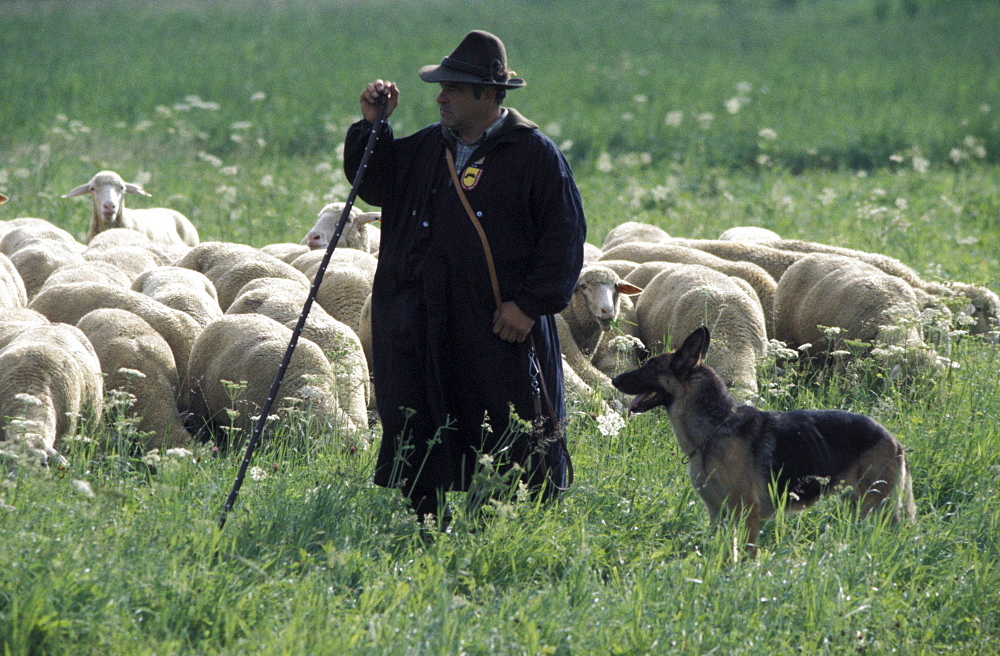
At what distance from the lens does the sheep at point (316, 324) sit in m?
6.31

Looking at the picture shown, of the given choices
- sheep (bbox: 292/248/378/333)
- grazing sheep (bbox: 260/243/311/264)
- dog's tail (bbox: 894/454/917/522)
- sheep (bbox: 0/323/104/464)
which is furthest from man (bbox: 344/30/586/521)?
grazing sheep (bbox: 260/243/311/264)

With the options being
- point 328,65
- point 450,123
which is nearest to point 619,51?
point 328,65

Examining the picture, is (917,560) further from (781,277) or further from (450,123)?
(781,277)

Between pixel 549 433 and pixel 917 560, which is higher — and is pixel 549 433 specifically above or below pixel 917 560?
above

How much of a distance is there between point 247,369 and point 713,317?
3270 millimetres

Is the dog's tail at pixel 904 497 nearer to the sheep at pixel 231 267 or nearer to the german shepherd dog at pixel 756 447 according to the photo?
the german shepherd dog at pixel 756 447

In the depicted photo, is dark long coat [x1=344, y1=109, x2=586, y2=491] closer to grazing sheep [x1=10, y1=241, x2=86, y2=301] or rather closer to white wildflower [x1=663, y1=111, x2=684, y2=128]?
grazing sheep [x1=10, y1=241, x2=86, y2=301]

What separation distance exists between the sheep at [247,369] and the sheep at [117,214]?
4.65 metres

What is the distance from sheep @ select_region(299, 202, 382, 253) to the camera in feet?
32.7

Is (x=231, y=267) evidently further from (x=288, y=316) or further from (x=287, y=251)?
(x=288, y=316)

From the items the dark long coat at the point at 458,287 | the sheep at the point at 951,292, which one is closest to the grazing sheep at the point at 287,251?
the sheep at the point at 951,292

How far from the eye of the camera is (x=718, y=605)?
404 centimetres

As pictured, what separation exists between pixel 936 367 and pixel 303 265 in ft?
15.8

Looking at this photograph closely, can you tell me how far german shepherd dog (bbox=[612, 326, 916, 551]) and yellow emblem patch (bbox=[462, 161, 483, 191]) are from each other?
3.40ft
